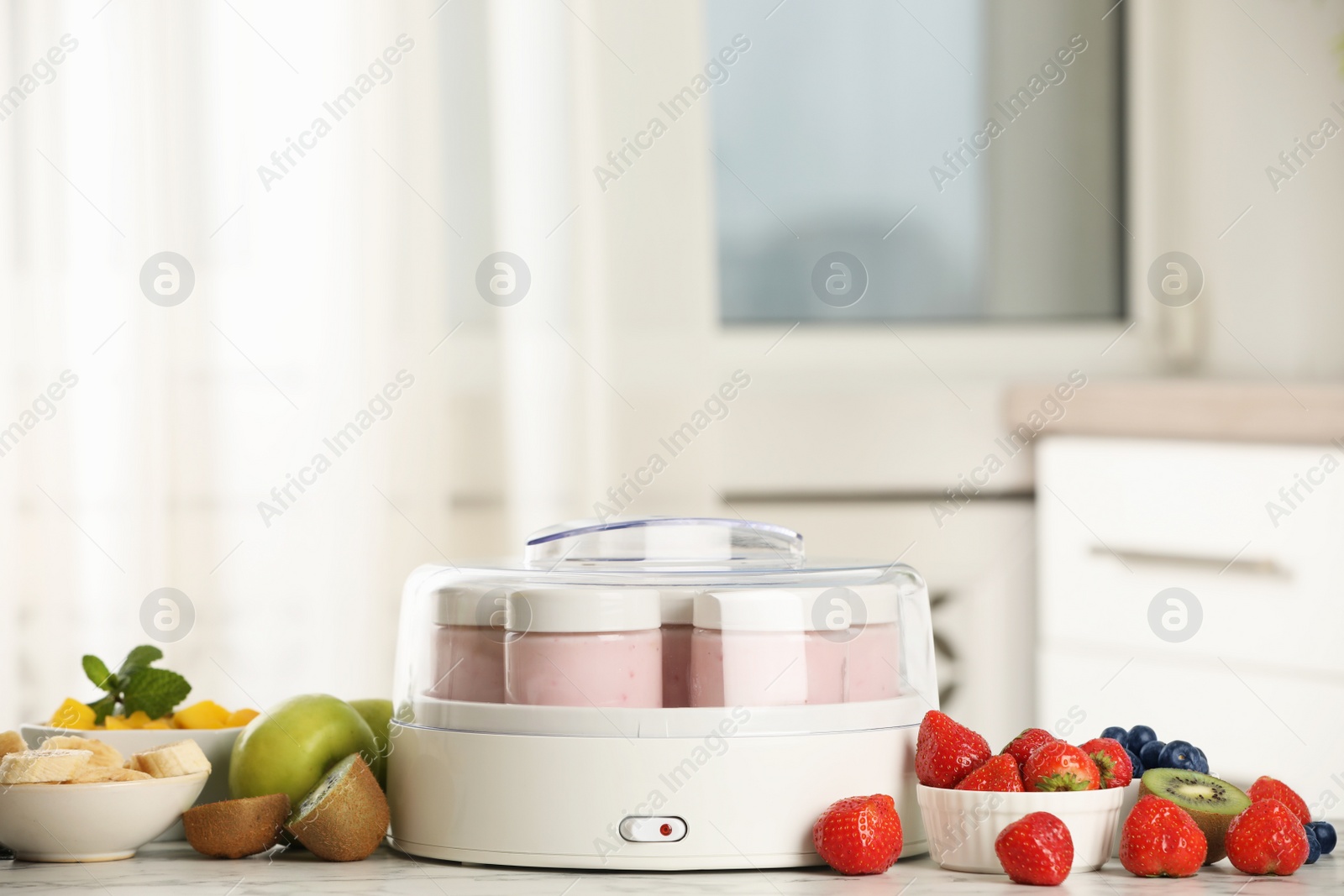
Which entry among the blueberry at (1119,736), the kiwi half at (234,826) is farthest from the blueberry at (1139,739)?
the kiwi half at (234,826)

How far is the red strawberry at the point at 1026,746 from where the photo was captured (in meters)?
0.83

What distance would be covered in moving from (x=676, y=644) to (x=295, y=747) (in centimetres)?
26

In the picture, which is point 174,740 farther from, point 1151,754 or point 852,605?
point 1151,754

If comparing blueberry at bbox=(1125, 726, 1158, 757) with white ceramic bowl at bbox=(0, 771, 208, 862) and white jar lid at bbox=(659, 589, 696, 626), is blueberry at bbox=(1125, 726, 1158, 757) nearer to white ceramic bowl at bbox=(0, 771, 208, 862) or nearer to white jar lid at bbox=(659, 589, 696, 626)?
white jar lid at bbox=(659, 589, 696, 626)

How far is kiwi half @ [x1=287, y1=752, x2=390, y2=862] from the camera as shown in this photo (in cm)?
84

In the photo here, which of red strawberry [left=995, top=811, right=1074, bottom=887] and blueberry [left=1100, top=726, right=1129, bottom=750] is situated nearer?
red strawberry [left=995, top=811, right=1074, bottom=887]

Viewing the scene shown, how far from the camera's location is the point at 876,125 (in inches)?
89.5

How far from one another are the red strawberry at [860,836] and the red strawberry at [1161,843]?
133mm

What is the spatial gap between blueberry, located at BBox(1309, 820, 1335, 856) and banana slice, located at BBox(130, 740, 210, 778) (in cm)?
70

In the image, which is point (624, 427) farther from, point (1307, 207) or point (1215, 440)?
point (1307, 207)

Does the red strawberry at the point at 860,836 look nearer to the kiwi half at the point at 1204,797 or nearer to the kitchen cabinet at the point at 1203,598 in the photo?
the kiwi half at the point at 1204,797

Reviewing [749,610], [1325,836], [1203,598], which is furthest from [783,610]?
[1203,598]

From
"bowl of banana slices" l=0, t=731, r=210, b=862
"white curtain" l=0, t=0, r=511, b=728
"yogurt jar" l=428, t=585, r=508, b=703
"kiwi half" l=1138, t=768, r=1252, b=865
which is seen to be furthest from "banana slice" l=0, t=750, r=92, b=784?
"white curtain" l=0, t=0, r=511, b=728

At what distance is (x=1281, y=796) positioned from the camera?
860mm
